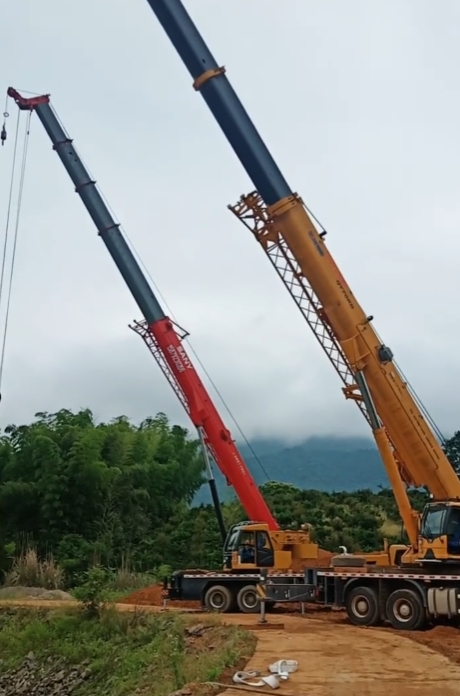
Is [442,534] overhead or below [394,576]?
overhead

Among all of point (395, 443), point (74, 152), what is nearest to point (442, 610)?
point (395, 443)

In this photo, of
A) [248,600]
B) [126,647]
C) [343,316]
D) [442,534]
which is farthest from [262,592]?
[343,316]

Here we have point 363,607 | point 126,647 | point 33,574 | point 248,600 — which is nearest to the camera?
point 126,647

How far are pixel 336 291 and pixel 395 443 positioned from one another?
12.7 feet

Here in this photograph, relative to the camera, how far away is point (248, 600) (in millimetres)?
24125

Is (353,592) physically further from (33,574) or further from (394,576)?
(33,574)

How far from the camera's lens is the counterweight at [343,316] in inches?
811

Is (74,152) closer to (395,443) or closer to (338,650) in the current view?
(395,443)

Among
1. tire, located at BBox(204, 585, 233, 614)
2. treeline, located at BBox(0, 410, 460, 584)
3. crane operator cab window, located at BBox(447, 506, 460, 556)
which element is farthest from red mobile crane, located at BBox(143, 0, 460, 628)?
treeline, located at BBox(0, 410, 460, 584)

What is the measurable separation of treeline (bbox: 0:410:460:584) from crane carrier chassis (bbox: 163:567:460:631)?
30.3 feet

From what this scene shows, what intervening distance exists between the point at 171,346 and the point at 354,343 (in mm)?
7370

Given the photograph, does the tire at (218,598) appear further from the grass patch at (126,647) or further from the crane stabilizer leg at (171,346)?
the grass patch at (126,647)

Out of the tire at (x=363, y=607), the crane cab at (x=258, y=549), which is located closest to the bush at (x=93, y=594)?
the crane cab at (x=258, y=549)

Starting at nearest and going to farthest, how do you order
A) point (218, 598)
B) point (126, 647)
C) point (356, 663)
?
point (356, 663)
point (126, 647)
point (218, 598)
